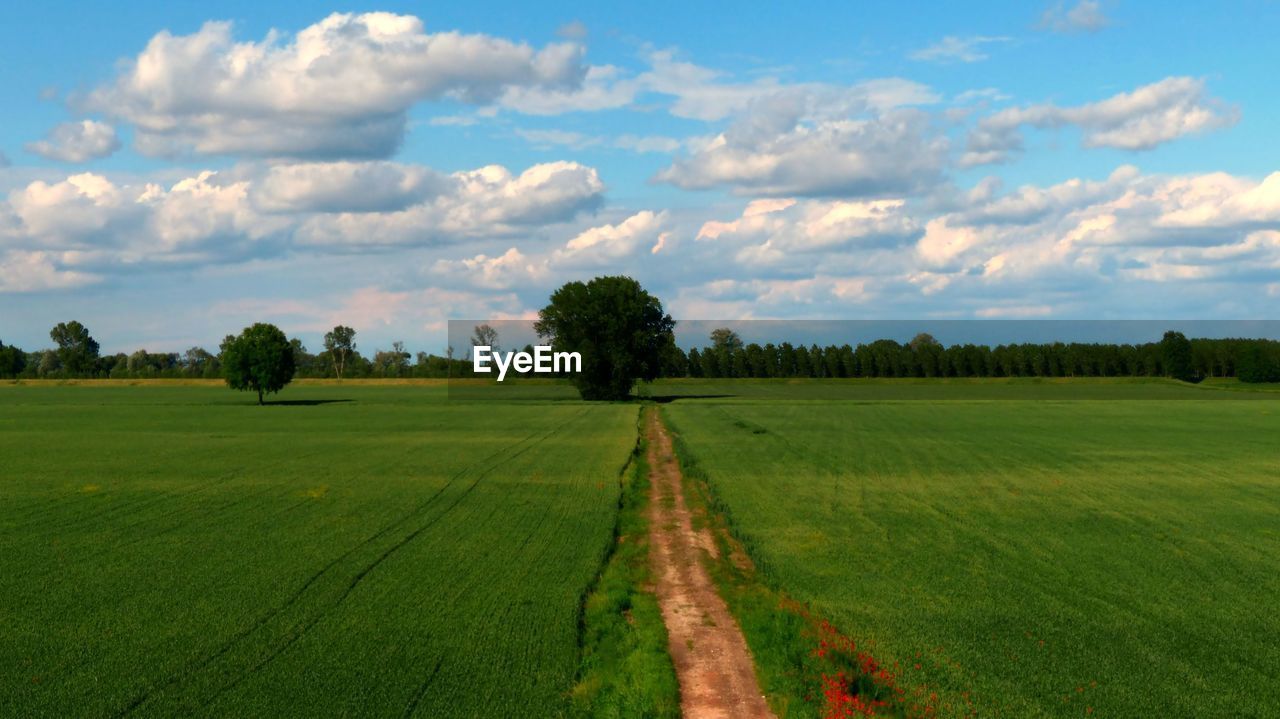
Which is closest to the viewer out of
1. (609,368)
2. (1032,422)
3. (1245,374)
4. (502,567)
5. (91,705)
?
(91,705)

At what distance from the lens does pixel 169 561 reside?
19.2 m

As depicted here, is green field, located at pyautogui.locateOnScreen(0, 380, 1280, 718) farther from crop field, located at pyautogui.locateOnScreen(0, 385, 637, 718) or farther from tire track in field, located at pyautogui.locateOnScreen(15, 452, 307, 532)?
tire track in field, located at pyautogui.locateOnScreen(15, 452, 307, 532)

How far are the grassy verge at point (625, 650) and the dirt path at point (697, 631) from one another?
200 millimetres

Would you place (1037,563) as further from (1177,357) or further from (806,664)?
(1177,357)

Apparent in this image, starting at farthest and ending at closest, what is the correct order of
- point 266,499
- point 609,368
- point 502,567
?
point 609,368 < point 266,499 < point 502,567

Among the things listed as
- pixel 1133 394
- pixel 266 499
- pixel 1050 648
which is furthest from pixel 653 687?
pixel 1133 394

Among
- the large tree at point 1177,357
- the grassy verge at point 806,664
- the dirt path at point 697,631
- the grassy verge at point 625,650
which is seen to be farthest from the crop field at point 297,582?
the large tree at point 1177,357

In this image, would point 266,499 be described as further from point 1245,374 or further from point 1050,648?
point 1245,374

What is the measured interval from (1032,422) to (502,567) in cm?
5641

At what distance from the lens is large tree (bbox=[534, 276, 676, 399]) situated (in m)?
107

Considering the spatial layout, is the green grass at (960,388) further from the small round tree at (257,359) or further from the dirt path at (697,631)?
the dirt path at (697,631)

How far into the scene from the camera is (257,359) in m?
98.4

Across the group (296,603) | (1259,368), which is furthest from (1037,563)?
(1259,368)

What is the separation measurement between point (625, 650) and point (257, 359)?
9243cm
